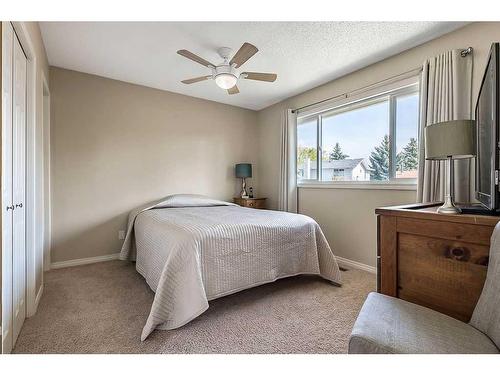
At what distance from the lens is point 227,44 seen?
2.43m

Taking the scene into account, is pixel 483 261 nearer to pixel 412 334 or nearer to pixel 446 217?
pixel 446 217

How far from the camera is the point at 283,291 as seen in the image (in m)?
2.34

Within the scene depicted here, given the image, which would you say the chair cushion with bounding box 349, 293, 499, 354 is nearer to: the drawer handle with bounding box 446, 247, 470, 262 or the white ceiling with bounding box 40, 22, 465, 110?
the drawer handle with bounding box 446, 247, 470, 262

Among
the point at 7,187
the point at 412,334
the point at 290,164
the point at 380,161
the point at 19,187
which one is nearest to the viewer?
the point at 412,334

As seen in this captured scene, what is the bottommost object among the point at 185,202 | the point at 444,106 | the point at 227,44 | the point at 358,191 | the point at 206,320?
the point at 206,320

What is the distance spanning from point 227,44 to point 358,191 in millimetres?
2180

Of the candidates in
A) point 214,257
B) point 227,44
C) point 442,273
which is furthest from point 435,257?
point 227,44

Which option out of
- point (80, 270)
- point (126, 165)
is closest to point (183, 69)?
point (126, 165)

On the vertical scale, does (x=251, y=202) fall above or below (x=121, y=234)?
above

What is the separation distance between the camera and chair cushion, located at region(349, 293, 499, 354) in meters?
0.93

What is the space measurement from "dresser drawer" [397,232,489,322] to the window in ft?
4.91

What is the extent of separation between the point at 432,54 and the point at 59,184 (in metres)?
4.24
